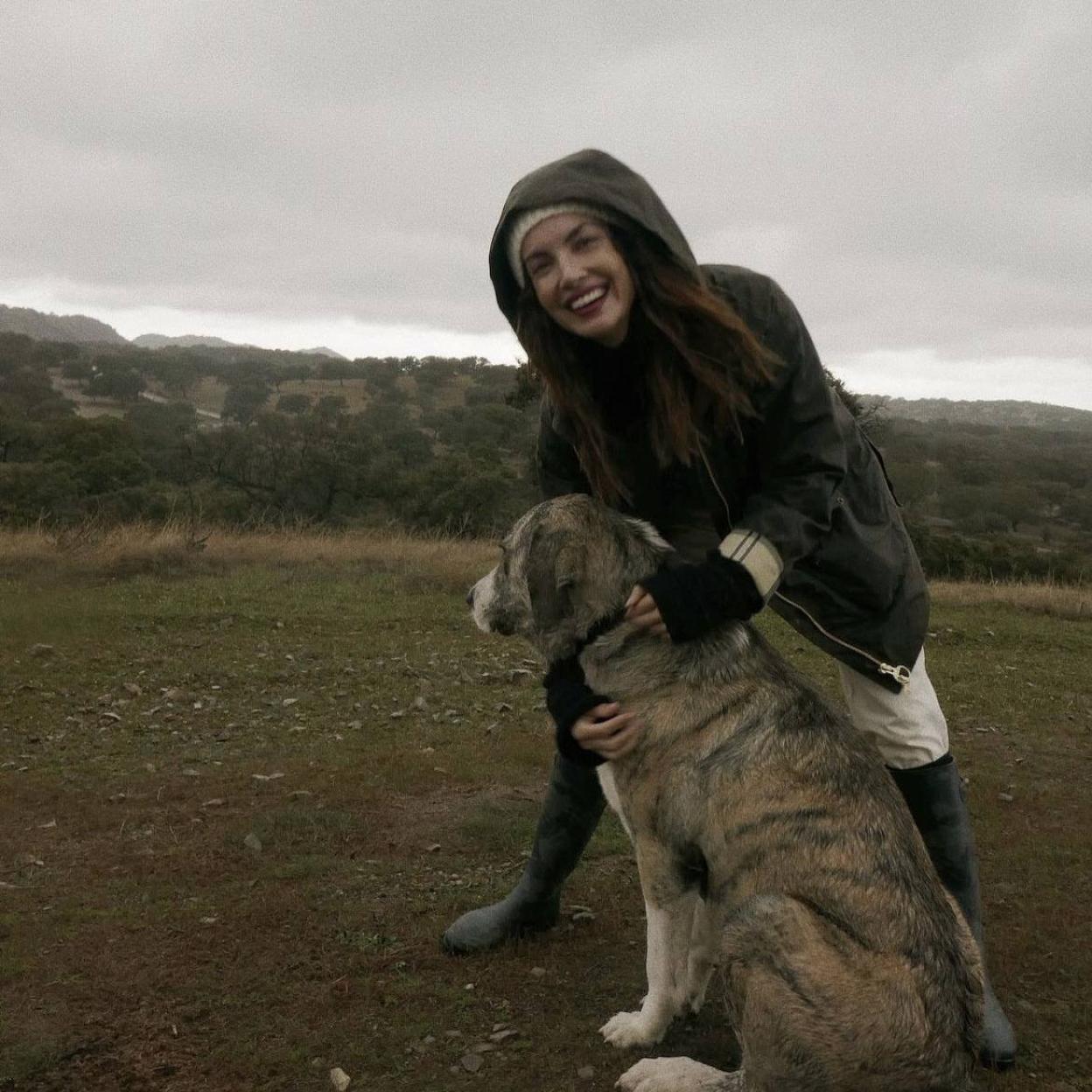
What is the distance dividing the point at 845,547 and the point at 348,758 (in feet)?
12.3

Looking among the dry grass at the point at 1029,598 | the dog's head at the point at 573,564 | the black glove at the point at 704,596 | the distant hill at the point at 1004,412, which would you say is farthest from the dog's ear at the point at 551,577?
the distant hill at the point at 1004,412

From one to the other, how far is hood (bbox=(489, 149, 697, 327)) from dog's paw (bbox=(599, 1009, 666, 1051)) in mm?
2468

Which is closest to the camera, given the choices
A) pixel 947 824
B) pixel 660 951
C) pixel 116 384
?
pixel 660 951

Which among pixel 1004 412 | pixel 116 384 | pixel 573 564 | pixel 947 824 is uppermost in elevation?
pixel 1004 412

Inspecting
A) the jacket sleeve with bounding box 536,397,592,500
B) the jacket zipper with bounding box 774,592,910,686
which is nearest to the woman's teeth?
the jacket sleeve with bounding box 536,397,592,500

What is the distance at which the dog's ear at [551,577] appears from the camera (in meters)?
3.50

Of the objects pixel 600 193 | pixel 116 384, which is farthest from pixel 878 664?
pixel 116 384

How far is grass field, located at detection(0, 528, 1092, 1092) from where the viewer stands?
11.0 feet

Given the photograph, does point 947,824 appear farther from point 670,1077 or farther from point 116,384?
point 116,384

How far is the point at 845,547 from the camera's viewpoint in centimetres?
341

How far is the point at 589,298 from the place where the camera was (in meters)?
3.19

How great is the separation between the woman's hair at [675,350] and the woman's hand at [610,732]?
33.8 inches

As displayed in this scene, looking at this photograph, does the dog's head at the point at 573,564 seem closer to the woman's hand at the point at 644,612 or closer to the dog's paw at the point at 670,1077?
the woman's hand at the point at 644,612

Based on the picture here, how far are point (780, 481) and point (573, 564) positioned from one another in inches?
29.7
